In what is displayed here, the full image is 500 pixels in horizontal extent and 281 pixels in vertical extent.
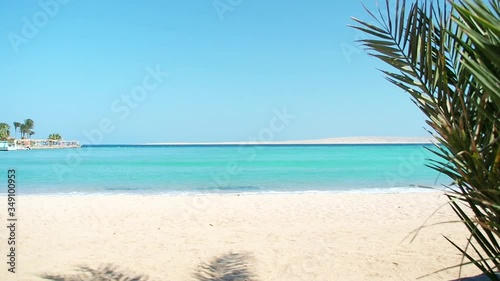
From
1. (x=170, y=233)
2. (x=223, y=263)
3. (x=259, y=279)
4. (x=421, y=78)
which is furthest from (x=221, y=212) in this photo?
(x=421, y=78)

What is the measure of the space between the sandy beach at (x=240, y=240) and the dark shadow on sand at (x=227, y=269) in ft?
0.09

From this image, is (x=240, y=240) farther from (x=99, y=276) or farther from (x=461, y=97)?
(x=461, y=97)

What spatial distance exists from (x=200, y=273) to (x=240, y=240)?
181cm

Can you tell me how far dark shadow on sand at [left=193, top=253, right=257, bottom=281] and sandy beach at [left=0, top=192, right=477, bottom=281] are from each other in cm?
3

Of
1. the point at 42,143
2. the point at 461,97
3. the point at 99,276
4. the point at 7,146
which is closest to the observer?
the point at 461,97

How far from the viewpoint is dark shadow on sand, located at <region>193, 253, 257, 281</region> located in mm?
5128

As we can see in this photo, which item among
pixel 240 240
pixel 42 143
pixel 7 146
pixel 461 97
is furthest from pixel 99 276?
pixel 42 143

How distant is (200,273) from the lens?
213 inches

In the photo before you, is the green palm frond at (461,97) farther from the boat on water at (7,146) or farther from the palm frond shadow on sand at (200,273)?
the boat on water at (7,146)

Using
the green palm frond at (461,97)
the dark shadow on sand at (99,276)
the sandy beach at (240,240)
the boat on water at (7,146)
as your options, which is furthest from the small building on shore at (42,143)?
the green palm frond at (461,97)

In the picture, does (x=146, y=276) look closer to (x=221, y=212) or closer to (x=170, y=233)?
(x=170, y=233)

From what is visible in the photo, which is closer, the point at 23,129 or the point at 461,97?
the point at 461,97

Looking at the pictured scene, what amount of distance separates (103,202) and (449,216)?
1054cm

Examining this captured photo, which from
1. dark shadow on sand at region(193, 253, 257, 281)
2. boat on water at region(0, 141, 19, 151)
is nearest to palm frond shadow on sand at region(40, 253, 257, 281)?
dark shadow on sand at region(193, 253, 257, 281)
